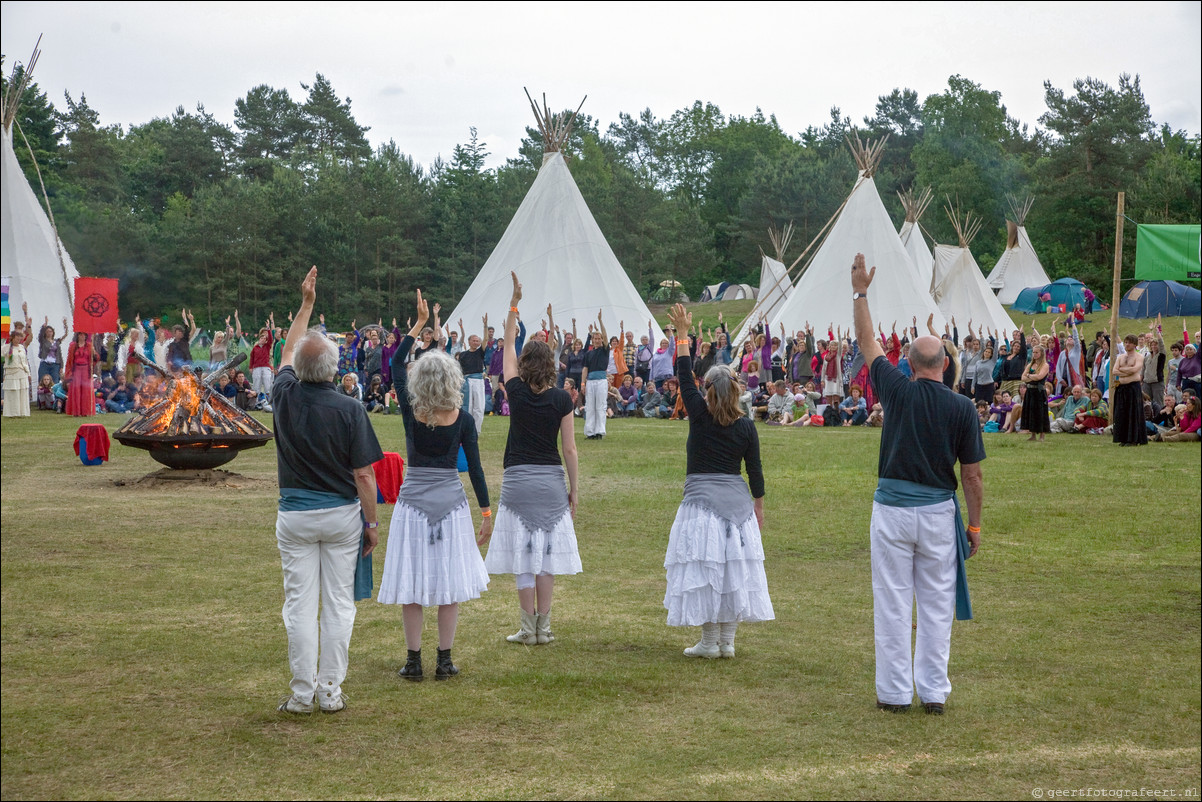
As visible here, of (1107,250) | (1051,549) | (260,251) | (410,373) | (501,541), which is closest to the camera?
(410,373)

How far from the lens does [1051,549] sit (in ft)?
28.0

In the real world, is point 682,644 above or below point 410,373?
below

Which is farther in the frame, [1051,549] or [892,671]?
[1051,549]

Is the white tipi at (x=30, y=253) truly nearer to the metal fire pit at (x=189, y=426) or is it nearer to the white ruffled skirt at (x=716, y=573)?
the metal fire pit at (x=189, y=426)

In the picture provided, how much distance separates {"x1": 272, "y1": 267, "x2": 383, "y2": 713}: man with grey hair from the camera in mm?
4785

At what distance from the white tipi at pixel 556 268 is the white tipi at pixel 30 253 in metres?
8.95

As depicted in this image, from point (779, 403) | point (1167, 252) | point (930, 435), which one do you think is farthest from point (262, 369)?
point (930, 435)

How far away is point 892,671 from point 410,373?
262 cm

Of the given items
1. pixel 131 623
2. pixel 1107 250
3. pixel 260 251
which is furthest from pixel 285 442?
pixel 1107 250

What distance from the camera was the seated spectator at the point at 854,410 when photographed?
20109 millimetres

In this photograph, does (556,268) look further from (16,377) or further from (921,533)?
(921,533)

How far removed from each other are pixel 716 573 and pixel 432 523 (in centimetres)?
150

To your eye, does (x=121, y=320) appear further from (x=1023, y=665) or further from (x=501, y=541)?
(x=1023, y=665)

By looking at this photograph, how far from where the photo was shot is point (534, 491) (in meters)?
5.90
